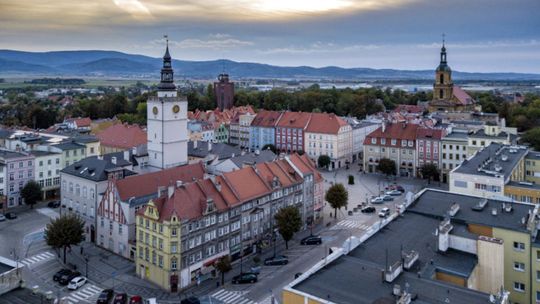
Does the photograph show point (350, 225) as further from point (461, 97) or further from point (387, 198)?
point (461, 97)

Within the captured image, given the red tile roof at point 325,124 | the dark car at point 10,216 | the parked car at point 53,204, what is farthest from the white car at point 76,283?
the red tile roof at point 325,124

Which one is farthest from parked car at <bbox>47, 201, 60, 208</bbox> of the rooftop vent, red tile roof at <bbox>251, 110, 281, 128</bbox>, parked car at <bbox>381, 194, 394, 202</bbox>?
the rooftop vent

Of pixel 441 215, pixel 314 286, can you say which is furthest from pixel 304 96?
pixel 314 286

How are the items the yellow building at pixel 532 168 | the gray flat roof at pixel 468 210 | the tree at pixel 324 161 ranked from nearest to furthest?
the gray flat roof at pixel 468 210 → the yellow building at pixel 532 168 → the tree at pixel 324 161

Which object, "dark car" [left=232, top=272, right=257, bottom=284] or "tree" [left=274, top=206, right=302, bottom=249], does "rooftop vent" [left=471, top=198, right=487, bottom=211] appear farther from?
"dark car" [left=232, top=272, right=257, bottom=284]

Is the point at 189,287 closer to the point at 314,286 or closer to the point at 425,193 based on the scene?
the point at 314,286

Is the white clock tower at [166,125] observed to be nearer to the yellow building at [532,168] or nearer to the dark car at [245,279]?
the dark car at [245,279]

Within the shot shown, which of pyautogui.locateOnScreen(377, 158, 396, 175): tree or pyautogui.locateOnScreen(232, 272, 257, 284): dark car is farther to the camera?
pyautogui.locateOnScreen(377, 158, 396, 175): tree
